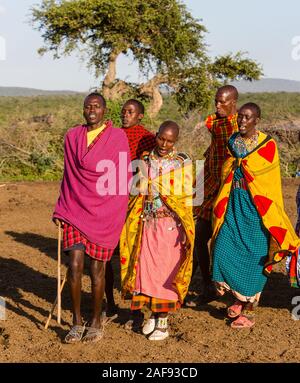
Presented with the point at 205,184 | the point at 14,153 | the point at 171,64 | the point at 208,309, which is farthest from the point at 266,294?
the point at 171,64

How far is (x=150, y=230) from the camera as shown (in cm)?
526

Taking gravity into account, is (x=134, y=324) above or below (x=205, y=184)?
below

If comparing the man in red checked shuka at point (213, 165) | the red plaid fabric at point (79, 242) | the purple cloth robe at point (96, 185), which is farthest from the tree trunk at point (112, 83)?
the red plaid fabric at point (79, 242)

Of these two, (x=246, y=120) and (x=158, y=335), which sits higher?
Result: (x=246, y=120)

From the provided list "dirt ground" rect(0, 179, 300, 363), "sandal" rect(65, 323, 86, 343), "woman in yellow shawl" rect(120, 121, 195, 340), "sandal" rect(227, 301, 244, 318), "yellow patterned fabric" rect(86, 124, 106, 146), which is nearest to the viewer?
"dirt ground" rect(0, 179, 300, 363)

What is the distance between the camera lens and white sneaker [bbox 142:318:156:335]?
5259 mm

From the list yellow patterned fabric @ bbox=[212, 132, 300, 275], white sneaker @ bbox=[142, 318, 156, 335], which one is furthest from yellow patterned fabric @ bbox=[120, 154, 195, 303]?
yellow patterned fabric @ bbox=[212, 132, 300, 275]

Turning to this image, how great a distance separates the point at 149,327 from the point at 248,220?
1.15 metres

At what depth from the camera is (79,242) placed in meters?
5.02

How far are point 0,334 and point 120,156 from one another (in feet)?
5.45

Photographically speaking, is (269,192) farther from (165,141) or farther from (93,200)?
(93,200)

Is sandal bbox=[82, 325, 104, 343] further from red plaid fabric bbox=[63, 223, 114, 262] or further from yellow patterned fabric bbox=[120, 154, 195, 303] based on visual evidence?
red plaid fabric bbox=[63, 223, 114, 262]

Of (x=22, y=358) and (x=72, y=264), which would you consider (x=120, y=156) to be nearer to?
(x=72, y=264)

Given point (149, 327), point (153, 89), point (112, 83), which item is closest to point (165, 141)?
point (149, 327)
